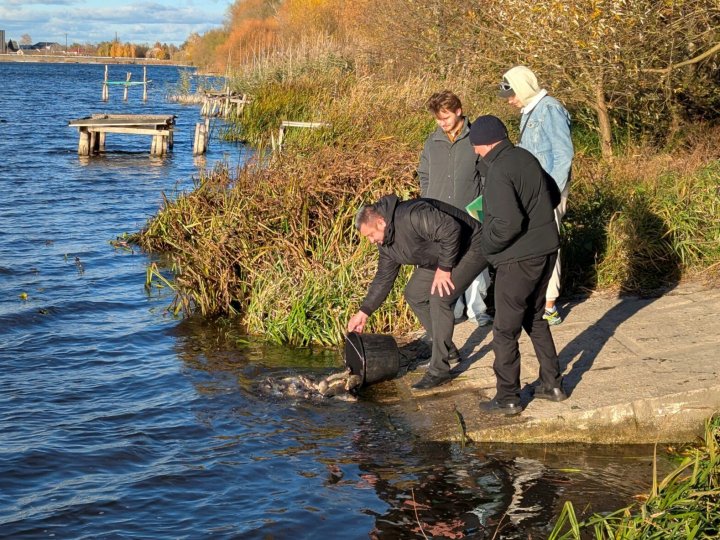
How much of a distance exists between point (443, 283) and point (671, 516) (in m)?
2.58

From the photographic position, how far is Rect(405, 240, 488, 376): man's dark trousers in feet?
21.7

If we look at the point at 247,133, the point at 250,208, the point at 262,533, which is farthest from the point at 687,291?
the point at 247,133

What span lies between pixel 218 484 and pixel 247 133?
2066 cm

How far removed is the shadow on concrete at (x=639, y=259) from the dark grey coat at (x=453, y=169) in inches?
66.0

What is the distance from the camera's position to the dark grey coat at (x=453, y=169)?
24.8ft

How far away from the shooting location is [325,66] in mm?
27938

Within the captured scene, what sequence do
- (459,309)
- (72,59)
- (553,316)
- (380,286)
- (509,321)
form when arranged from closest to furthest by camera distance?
(509,321), (380,286), (553,316), (459,309), (72,59)

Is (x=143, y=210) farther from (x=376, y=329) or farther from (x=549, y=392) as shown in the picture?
(x=549, y=392)

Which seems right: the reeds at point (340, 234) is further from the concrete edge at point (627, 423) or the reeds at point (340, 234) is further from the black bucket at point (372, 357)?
the concrete edge at point (627, 423)

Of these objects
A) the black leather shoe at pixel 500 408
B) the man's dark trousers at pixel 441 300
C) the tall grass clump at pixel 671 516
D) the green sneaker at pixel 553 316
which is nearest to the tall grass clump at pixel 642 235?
the green sneaker at pixel 553 316

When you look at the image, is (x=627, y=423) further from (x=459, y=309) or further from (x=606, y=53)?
(x=606, y=53)

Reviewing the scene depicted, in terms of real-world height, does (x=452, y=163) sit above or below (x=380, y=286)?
above

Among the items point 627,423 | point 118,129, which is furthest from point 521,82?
point 118,129

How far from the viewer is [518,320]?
6.05 m
